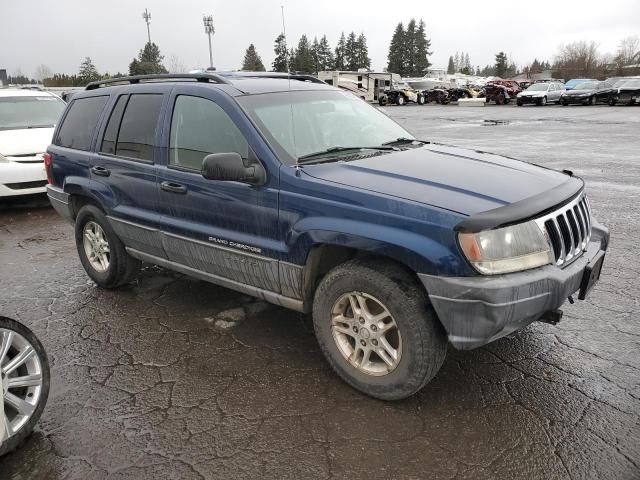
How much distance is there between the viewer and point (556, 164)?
11289 mm

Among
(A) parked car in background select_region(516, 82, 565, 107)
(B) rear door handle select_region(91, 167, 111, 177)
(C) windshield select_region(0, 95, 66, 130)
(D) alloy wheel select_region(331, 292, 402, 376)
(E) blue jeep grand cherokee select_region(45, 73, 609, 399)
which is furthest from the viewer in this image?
(A) parked car in background select_region(516, 82, 565, 107)

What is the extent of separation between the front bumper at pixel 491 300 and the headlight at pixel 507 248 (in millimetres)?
43

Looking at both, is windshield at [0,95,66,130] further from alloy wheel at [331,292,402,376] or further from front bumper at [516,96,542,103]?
front bumper at [516,96,542,103]

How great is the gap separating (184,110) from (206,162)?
90 cm

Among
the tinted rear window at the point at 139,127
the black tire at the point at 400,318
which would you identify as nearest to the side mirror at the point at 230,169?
the black tire at the point at 400,318

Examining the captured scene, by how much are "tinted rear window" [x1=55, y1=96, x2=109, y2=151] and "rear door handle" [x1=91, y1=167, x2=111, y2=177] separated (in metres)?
0.26

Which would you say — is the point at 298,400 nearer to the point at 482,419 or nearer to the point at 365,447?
the point at 365,447

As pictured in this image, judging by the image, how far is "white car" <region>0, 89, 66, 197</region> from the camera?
7.78m

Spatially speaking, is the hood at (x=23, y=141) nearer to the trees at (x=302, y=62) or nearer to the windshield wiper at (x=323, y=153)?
the trees at (x=302, y=62)

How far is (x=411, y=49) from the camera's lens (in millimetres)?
98000

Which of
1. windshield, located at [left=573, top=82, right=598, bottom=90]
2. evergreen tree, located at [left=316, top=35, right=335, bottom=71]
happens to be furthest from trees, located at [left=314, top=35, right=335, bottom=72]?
windshield, located at [left=573, top=82, right=598, bottom=90]

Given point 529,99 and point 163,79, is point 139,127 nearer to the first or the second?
point 163,79

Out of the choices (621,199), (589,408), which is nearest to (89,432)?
(589,408)

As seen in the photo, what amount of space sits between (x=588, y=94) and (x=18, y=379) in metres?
37.3
